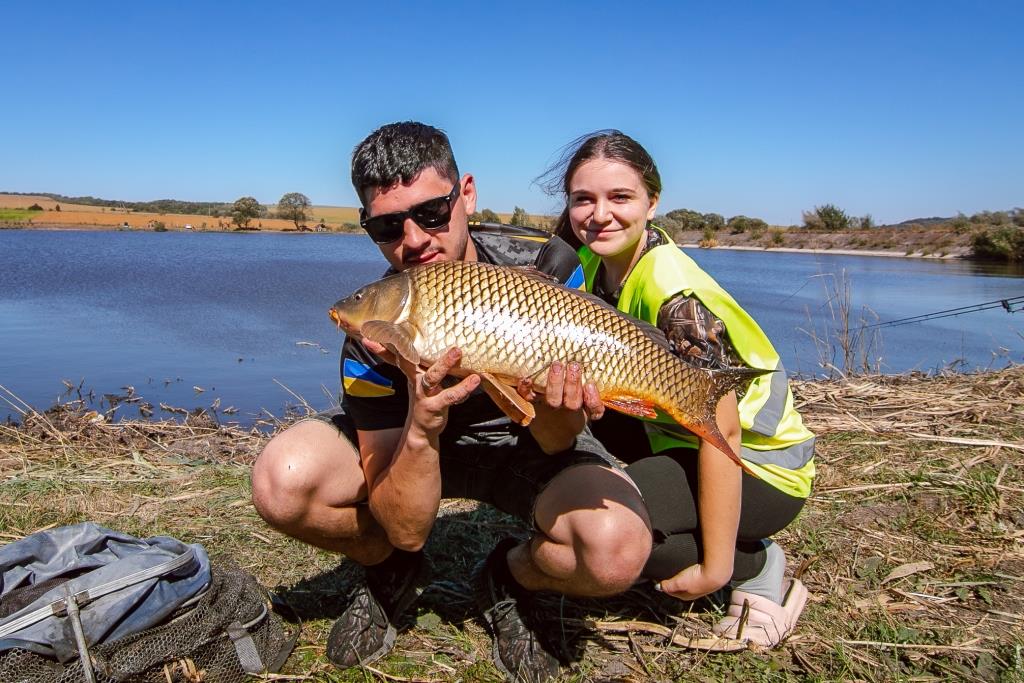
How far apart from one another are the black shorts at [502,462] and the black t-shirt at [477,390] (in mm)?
47

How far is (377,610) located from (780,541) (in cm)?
156

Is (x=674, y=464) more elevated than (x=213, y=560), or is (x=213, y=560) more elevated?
(x=674, y=464)

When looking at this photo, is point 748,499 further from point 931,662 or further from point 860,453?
point 860,453

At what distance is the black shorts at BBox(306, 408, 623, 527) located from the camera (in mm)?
2344

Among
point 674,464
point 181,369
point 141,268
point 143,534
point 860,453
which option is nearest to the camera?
point 674,464

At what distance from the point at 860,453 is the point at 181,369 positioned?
5861mm

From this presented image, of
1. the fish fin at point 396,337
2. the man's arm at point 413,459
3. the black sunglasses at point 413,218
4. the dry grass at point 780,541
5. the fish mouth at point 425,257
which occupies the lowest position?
the dry grass at point 780,541

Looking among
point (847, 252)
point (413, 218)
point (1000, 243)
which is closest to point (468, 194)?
point (413, 218)

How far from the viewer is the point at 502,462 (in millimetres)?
2457

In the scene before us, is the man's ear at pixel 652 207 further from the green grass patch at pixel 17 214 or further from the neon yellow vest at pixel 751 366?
the green grass patch at pixel 17 214

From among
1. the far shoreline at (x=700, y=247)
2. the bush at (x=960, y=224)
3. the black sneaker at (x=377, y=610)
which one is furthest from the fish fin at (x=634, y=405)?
the bush at (x=960, y=224)

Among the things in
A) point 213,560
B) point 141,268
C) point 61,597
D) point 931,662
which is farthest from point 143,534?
point 141,268

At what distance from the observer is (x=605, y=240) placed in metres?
2.47

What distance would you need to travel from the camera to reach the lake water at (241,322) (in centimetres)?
659
